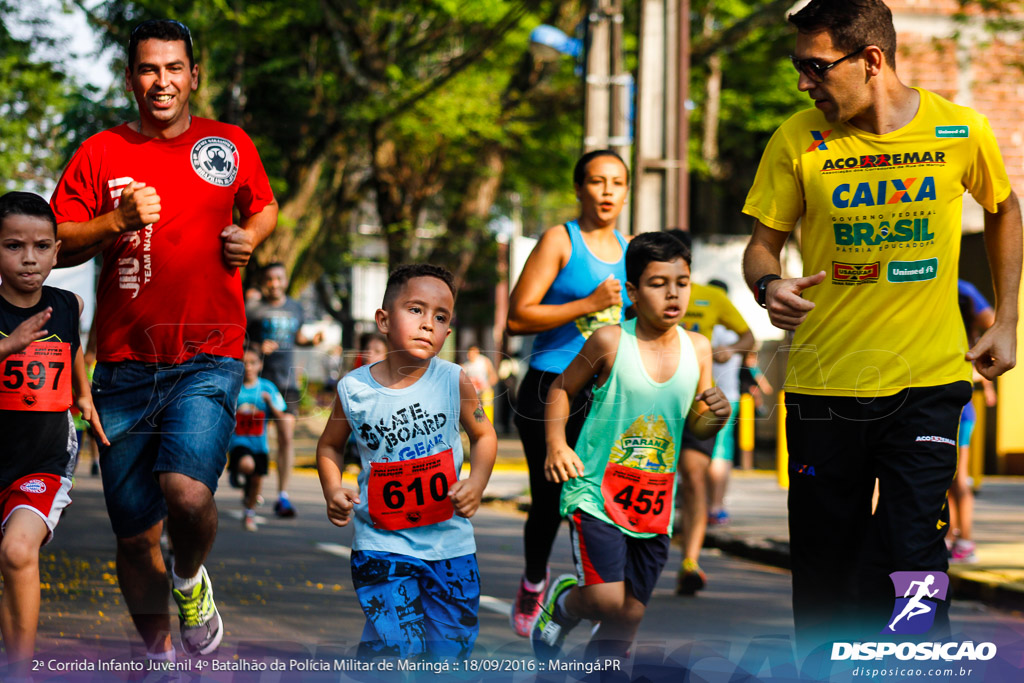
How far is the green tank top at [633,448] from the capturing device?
4605mm

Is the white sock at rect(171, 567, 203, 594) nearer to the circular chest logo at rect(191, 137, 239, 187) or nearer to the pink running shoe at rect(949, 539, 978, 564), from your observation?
the circular chest logo at rect(191, 137, 239, 187)

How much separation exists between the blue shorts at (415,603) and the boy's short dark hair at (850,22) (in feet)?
6.60

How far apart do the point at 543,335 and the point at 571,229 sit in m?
0.49

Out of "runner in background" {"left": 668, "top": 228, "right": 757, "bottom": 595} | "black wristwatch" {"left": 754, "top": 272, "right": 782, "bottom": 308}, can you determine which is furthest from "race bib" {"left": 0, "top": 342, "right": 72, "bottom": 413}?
"runner in background" {"left": 668, "top": 228, "right": 757, "bottom": 595}

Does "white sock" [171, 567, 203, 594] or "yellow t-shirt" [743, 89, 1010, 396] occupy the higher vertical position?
"yellow t-shirt" [743, 89, 1010, 396]

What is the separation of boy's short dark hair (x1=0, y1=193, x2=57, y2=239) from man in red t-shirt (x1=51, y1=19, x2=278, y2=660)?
0.73 ft

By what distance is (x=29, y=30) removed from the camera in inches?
461

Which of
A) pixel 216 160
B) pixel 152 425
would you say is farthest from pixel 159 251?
pixel 152 425

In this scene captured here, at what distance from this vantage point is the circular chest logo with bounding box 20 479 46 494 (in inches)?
157

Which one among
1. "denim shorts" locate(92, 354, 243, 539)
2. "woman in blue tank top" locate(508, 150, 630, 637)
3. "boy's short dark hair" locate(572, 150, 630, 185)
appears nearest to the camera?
"denim shorts" locate(92, 354, 243, 539)

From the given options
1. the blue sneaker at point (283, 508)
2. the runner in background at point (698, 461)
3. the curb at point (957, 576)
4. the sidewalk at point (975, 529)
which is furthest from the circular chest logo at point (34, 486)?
the blue sneaker at point (283, 508)

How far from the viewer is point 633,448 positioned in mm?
4609

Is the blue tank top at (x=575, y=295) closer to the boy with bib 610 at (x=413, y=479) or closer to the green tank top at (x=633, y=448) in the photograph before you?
the green tank top at (x=633, y=448)

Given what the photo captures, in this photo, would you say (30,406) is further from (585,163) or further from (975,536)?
(975,536)
